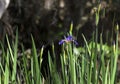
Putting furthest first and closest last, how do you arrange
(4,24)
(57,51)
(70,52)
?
(4,24) < (57,51) < (70,52)

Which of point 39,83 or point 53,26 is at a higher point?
point 39,83

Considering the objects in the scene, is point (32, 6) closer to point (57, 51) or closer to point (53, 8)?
point (53, 8)

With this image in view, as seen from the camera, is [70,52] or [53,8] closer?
[70,52]

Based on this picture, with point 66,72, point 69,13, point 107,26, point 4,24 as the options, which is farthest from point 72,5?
point 66,72

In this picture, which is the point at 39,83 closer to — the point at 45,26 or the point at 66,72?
the point at 66,72

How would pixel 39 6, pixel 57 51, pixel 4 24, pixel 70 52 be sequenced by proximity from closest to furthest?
1. pixel 70 52
2. pixel 57 51
3. pixel 4 24
4. pixel 39 6

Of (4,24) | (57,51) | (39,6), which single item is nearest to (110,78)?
(57,51)

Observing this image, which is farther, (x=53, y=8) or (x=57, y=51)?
(x=53, y=8)

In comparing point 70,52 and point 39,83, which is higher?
point 70,52

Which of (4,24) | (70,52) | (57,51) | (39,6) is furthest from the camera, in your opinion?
(39,6)
